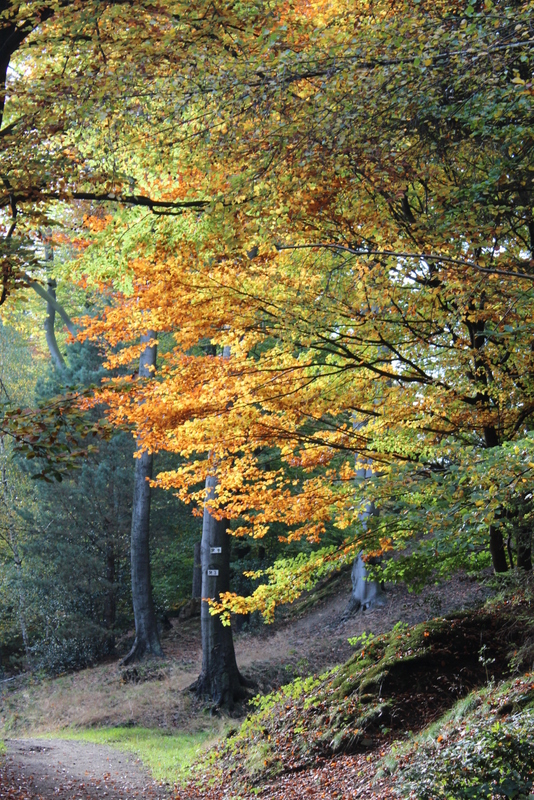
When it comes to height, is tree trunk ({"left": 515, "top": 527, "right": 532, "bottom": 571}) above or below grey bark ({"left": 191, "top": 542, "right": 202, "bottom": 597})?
above

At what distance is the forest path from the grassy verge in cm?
22

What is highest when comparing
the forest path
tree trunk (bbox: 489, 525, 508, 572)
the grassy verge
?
tree trunk (bbox: 489, 525, 508, 572)

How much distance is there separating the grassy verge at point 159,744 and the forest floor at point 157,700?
89 mm

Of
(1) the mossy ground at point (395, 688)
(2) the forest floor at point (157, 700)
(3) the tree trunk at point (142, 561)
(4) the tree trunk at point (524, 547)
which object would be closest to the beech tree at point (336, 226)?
(4) the tree trunk at point (524, 547)

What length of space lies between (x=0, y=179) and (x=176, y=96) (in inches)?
60.7

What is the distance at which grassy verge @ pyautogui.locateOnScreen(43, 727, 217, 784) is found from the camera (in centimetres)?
931

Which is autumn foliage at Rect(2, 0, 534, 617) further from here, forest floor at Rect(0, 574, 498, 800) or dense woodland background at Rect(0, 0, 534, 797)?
forest floor at Rect(0, 574, 498, 800)

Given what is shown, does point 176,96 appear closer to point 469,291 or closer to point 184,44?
point 184,44

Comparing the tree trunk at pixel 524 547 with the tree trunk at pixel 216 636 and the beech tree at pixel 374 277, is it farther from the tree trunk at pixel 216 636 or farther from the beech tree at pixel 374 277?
the tree trunk at pixel 216 636

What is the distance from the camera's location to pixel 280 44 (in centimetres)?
530

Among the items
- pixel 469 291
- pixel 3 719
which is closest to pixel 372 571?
pixel 469 291

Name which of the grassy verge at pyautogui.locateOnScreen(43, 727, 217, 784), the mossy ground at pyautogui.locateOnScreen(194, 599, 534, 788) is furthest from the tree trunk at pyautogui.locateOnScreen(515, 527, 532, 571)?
the grassy verge at pyautogui.locateOnScreen(43, 727, 217, 784)

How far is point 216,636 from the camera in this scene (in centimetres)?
1299

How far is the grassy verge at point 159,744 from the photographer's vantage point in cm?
931
